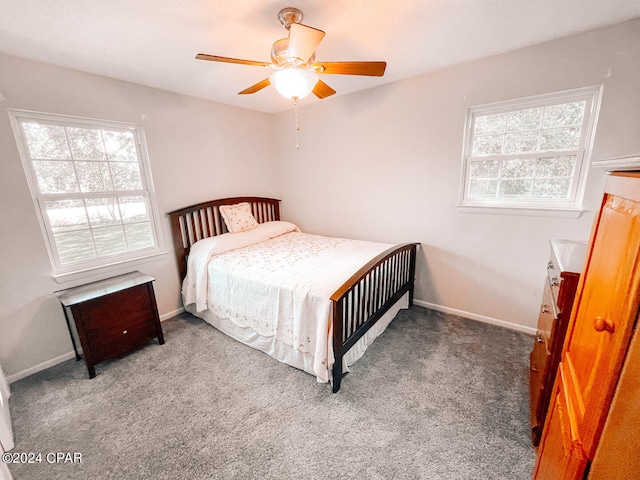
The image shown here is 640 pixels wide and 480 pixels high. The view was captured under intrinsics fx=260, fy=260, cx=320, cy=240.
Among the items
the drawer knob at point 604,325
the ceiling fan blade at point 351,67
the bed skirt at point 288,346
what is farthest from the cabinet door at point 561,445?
the ceiling fan blade at point 351,67

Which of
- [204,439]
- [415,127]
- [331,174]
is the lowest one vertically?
[204,439]

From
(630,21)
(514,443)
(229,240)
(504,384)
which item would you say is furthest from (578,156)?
(229,240)

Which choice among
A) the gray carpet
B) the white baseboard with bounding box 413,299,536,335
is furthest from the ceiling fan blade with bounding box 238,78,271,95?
the white baseboard with bounding box 413,299,536,335

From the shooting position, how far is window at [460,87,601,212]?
2061 millimetres

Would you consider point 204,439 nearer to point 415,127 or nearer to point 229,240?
point 229,240

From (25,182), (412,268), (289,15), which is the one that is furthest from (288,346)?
(25,182)

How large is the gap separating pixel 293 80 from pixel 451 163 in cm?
Answer: 178

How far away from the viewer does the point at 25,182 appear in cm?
201

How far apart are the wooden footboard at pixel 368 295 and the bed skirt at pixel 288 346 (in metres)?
0.14

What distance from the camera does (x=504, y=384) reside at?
1848 mm

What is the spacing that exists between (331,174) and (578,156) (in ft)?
7.69

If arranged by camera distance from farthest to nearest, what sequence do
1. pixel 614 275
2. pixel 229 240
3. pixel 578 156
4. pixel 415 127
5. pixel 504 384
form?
pixel 229 240
pixel 415 127
pixel 578 156
pixel 504 384
pixel 614 275

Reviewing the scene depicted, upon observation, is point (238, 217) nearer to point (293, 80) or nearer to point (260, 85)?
point (260, 85)

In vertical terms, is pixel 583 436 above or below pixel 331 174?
below
